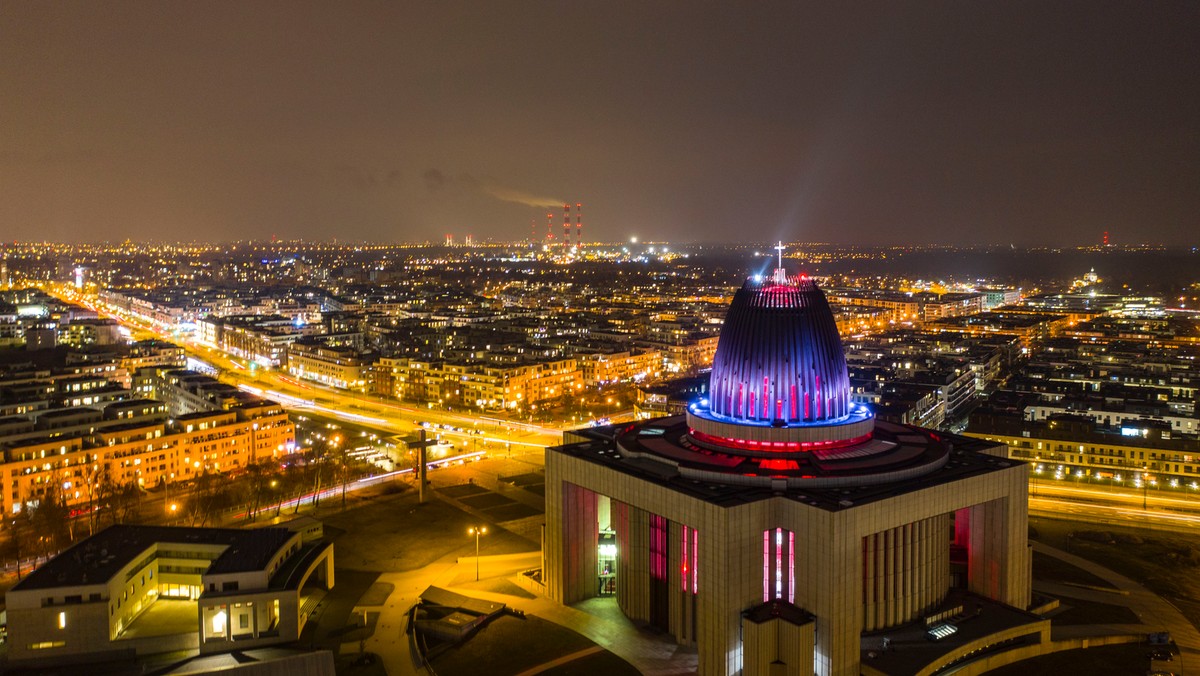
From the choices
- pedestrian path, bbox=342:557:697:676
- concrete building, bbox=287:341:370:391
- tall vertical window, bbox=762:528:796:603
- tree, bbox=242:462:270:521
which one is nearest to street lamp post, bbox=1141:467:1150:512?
tall vertical window, bbox=762:528:796:603

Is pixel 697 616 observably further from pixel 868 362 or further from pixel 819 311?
pixel 868 362

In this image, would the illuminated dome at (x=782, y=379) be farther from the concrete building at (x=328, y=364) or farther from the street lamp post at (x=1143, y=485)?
the concrete building at (x=328, y=364)

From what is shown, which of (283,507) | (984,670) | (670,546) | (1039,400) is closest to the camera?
(984,670)

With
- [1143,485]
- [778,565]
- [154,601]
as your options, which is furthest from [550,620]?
[1143,485]

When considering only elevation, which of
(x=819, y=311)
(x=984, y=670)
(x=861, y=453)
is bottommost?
(x=984, y=670)

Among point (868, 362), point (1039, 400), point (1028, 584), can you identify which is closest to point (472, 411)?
point (868, 362)

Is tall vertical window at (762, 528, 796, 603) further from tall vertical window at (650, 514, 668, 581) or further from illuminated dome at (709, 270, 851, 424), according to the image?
illuminated dome at (709, 270, 851, 424)

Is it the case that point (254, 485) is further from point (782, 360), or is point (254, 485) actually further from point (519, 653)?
point (782, 360)
